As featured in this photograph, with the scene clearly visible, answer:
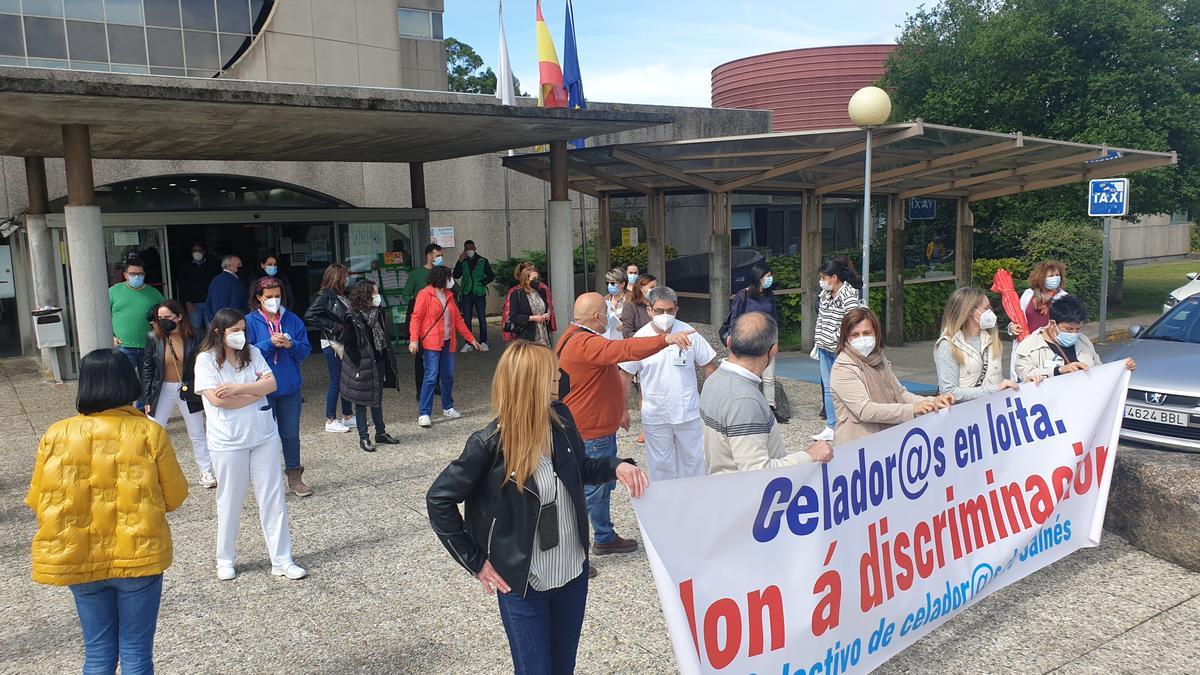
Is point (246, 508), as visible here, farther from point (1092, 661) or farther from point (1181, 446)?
point (1181, 446)

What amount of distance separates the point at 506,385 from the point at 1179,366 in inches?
250

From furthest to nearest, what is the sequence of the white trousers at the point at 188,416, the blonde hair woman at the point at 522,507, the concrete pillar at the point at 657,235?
the concrete pillar at the point at 657,235, the white trousers at the point at 188,416, the blonde hair woman at the point at 522,507

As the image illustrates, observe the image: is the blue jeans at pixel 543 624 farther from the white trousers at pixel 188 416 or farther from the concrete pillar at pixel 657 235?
the concrete pillar at pixel 657 235

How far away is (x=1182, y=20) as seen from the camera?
64.7 ft

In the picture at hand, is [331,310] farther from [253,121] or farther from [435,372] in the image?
[253,121]

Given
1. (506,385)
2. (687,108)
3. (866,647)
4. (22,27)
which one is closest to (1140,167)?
(687,108)

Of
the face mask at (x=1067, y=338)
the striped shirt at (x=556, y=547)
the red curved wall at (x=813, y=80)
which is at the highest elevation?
the red curved wall at (x=813, y=80)

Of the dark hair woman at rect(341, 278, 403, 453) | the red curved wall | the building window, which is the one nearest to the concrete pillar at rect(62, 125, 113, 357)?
the dark hair woman at rect(341, 278, 403, 453)

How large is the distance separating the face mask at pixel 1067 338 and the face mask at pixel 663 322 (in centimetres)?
270

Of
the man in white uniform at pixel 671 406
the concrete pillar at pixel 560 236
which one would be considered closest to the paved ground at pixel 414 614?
the man in white uniform at pixel 671 406

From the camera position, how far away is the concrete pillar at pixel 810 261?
15.1 m

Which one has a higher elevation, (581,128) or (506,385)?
(581,128)

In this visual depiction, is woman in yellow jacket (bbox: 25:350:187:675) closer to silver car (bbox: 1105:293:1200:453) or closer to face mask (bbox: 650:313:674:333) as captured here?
face mask (bbox: 650:313:674:333)

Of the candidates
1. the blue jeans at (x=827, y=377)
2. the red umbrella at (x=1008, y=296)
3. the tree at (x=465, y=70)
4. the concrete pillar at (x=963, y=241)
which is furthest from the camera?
the tree at (x=465, y=70)
